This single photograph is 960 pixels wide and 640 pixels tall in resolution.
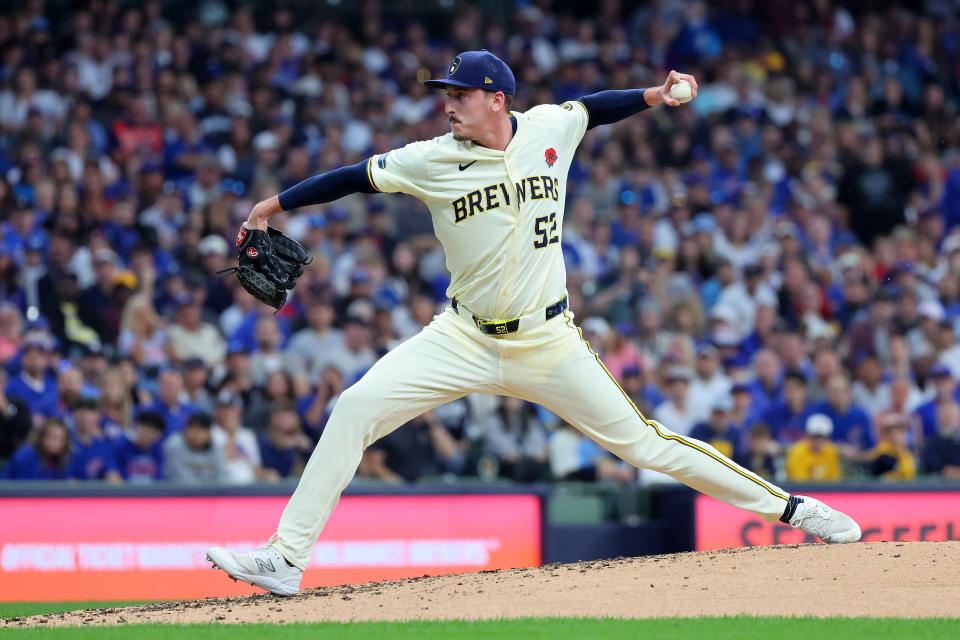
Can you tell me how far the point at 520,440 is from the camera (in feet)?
35.5

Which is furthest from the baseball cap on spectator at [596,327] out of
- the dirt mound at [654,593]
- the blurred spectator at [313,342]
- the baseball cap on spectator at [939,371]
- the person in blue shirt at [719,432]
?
the dirt mound at [654,593]

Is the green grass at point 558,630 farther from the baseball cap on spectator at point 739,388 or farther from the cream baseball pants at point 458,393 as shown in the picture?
the baseball cap on spectator at point 739,388

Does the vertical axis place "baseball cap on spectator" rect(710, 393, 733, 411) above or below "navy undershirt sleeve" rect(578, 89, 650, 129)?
below

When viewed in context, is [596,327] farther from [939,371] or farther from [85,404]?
[85,404]

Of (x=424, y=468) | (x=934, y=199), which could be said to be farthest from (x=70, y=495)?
(x=934, y=199)

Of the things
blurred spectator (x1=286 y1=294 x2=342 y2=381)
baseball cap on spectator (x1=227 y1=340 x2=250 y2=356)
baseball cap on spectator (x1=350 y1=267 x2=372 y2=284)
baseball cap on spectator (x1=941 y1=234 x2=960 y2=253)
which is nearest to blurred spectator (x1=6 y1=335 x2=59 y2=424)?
baseball cap on spectator (x1=227 y1=340 x2=250 y2=356)

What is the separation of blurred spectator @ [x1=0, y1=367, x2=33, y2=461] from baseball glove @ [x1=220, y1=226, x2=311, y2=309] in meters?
4.48

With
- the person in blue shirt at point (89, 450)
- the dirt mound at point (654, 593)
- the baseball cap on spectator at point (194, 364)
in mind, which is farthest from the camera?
the baseball cap on spectator at point (194, 364)

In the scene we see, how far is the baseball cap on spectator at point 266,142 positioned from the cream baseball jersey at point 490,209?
791 centimetres

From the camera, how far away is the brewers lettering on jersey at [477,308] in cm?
579

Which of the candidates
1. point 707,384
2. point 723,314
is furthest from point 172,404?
point 723,314

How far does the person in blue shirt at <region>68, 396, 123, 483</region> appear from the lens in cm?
971

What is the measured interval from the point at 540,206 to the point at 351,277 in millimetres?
6598

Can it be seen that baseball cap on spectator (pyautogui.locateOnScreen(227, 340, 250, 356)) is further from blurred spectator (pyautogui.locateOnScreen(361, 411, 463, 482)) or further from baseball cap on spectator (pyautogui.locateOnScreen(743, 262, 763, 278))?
baseball cap on spectator (pyautogui.locateOnScreen(743, 262, 763, 278))
